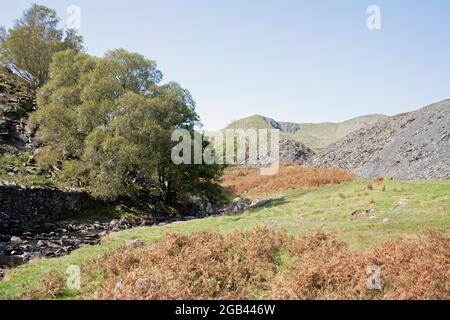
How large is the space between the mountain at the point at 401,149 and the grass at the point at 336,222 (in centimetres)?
1056

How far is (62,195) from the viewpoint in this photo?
36.1 metres

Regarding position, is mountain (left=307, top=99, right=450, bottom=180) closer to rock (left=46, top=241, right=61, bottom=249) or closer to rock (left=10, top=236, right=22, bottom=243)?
rock (left=46, top=241, right=61, bottom=249)

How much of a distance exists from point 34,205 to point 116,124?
32.4 feet

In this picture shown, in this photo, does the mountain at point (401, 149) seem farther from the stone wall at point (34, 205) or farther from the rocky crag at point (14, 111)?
the rocky crag at point (14, 111)

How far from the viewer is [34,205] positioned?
33625 mm

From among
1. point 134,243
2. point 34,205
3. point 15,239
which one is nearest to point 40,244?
point 15,239

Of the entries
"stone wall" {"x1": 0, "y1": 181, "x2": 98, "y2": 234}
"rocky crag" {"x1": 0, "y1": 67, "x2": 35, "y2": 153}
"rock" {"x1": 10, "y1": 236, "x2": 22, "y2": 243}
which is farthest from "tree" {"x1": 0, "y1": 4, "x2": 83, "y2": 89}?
"rock" {"x1": 10, "y1": 236, "x2": 22, "y2": 243}

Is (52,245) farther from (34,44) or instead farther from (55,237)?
(34,44)

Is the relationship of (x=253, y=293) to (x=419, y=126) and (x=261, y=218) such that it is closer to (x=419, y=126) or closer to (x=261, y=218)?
(x=261, y=218)

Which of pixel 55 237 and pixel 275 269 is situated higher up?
pixel 275 269

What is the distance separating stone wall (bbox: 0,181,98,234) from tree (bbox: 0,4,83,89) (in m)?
33.1

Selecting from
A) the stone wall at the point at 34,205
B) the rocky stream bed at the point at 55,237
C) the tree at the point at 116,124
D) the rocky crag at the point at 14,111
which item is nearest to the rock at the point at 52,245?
the rocky stream bed at the point at 55,237

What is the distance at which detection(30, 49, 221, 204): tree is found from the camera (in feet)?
116

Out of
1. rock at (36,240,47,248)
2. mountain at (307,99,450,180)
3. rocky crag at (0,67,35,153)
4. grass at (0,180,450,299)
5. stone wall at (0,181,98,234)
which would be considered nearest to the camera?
grass at (0,180,450,299)
